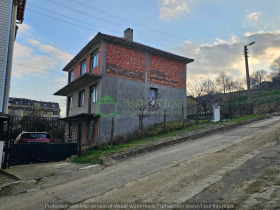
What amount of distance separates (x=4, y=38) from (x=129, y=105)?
29.9 ft

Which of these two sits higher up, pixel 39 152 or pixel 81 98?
pixel 81 98

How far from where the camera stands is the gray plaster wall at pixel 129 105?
15031 mm

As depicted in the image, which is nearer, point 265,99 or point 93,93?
point 93,93

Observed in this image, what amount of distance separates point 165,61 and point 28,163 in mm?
13778

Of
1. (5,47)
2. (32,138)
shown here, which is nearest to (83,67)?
(5,47)

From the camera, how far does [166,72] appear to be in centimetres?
1902

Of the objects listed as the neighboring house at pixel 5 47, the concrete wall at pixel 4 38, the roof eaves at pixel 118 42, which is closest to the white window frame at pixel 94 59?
the roof eaves at pixel 118 42

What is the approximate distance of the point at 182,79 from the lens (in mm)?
20234

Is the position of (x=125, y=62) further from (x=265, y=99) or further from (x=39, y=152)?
(x=265, y=99)

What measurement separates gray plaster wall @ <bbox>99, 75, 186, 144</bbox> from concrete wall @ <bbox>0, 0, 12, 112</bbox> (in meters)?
5.94

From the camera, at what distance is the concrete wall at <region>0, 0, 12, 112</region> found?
1197cm

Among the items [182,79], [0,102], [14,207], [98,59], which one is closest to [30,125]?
[0,102]

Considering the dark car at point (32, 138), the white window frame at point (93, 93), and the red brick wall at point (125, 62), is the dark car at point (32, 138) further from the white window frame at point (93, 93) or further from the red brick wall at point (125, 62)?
the red brick wall at point (125, 62)

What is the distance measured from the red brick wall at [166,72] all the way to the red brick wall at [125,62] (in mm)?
996
